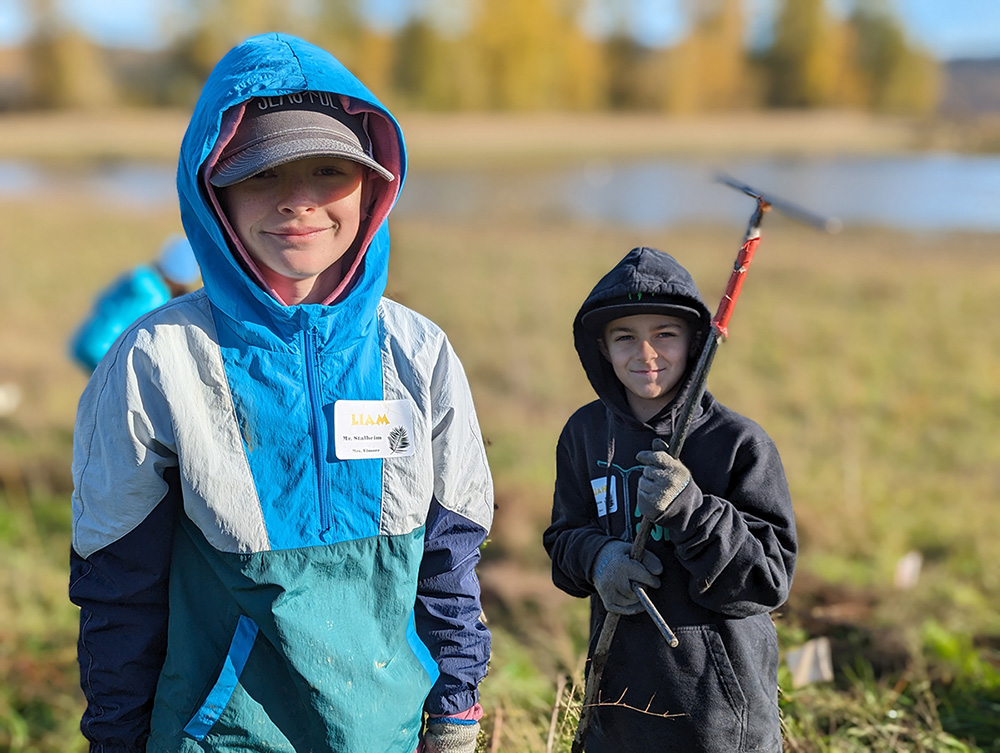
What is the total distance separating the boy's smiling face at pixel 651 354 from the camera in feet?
6.70

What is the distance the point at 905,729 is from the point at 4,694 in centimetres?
383

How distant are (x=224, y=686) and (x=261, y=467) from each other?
0.41 m

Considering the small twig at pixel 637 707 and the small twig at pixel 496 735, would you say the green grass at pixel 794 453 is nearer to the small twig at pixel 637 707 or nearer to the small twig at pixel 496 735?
the small twig at pixel 496 735

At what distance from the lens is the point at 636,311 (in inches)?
80.8

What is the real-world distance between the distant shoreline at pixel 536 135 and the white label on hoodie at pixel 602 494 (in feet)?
130

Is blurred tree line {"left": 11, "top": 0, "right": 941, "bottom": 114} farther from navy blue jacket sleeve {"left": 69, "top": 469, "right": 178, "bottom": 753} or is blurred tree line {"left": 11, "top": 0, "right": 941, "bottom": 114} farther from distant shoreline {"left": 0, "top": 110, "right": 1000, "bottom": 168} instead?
navy blue jacket sleeve {"left": 69, "top": 469, "right": 178, "bottom": 753}

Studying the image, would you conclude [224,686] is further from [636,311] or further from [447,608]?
[636,311]

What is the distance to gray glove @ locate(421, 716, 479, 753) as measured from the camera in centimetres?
202

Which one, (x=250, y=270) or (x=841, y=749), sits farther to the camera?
(x=841, y=749)

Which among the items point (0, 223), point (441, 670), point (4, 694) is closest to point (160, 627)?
point (441, 670)

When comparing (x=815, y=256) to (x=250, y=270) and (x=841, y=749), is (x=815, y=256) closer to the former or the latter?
(x=841, y=749)

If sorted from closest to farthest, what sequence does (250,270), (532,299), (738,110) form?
(250,270), (532,299), (738,110)

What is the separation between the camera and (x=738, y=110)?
192ft

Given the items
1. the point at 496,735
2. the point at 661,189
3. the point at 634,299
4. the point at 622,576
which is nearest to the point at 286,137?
the point at 634,299
